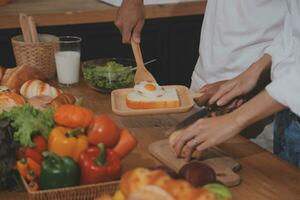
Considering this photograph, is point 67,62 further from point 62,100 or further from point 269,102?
point 269,102

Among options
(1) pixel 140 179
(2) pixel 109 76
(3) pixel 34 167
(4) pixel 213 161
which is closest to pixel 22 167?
(3) pixel 34 167

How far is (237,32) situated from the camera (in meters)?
2.32

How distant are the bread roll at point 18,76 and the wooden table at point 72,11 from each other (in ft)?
2.65

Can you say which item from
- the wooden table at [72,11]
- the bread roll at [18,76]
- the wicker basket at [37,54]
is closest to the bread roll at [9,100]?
the bread roll at [18,76]

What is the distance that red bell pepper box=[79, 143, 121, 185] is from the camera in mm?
1406

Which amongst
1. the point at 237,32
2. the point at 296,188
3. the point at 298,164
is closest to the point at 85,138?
the point at 296,188

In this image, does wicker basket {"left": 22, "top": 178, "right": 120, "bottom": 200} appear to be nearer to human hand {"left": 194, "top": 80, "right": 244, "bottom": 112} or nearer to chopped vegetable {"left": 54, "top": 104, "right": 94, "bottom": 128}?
chopped vegetable {"left": 54, "top": 104, "right": 94, "bottom": 128}

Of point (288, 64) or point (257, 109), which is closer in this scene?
point (257, 109)

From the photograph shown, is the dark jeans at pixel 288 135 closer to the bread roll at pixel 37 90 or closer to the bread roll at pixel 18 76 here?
the bread roll at pixel 37 90

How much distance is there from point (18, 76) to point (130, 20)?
505mm

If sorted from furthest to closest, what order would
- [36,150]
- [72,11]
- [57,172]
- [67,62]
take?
[72,11] < [67,62] < [36,150] < [57,172]

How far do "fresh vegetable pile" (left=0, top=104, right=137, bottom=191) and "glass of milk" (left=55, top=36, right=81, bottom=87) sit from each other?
2.42 ft

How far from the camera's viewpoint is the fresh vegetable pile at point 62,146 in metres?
1.39

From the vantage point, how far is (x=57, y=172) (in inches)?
54.1
